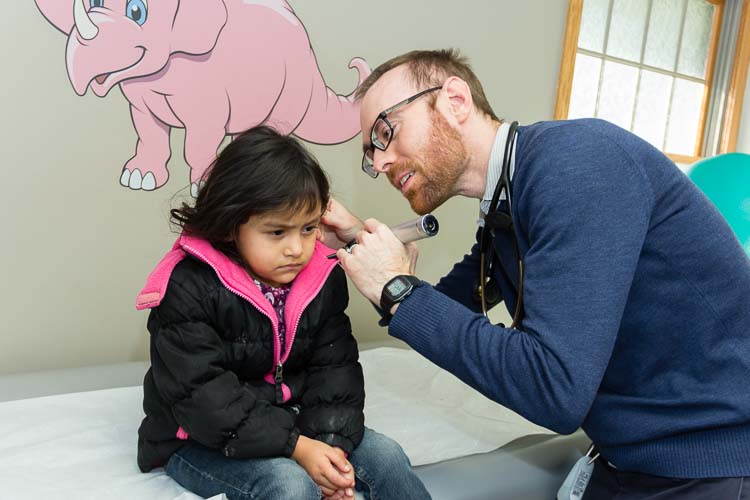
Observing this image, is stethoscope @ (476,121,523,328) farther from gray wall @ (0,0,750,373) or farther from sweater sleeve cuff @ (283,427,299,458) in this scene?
gray wall @ (0,0,750,373)

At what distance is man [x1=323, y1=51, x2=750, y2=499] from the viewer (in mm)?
944

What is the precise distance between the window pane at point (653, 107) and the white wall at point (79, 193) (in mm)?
1716

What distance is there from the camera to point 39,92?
1.56 meters

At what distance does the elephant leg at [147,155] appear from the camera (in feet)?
5.56

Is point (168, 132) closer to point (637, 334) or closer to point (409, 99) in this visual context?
point (409, 99)

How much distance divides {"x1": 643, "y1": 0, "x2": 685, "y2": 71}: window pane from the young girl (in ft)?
8.72

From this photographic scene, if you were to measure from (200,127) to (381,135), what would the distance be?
73cm

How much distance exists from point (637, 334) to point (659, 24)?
269 centimetres

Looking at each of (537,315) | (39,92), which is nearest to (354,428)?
(537,315)

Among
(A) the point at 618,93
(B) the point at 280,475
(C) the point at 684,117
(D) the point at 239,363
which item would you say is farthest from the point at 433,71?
(C) the point at 684,117

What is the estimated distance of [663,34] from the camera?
127 inches

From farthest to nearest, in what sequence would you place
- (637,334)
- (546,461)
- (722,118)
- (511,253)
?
(722,118) < (546,461) < (511,253) < (637,334)

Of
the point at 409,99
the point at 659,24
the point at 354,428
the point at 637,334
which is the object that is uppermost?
the point at 659,24

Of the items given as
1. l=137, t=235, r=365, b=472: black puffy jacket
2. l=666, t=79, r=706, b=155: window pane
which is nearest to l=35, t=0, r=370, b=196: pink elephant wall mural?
l=137, t=235, r=365, b=472: black puffy jacket
